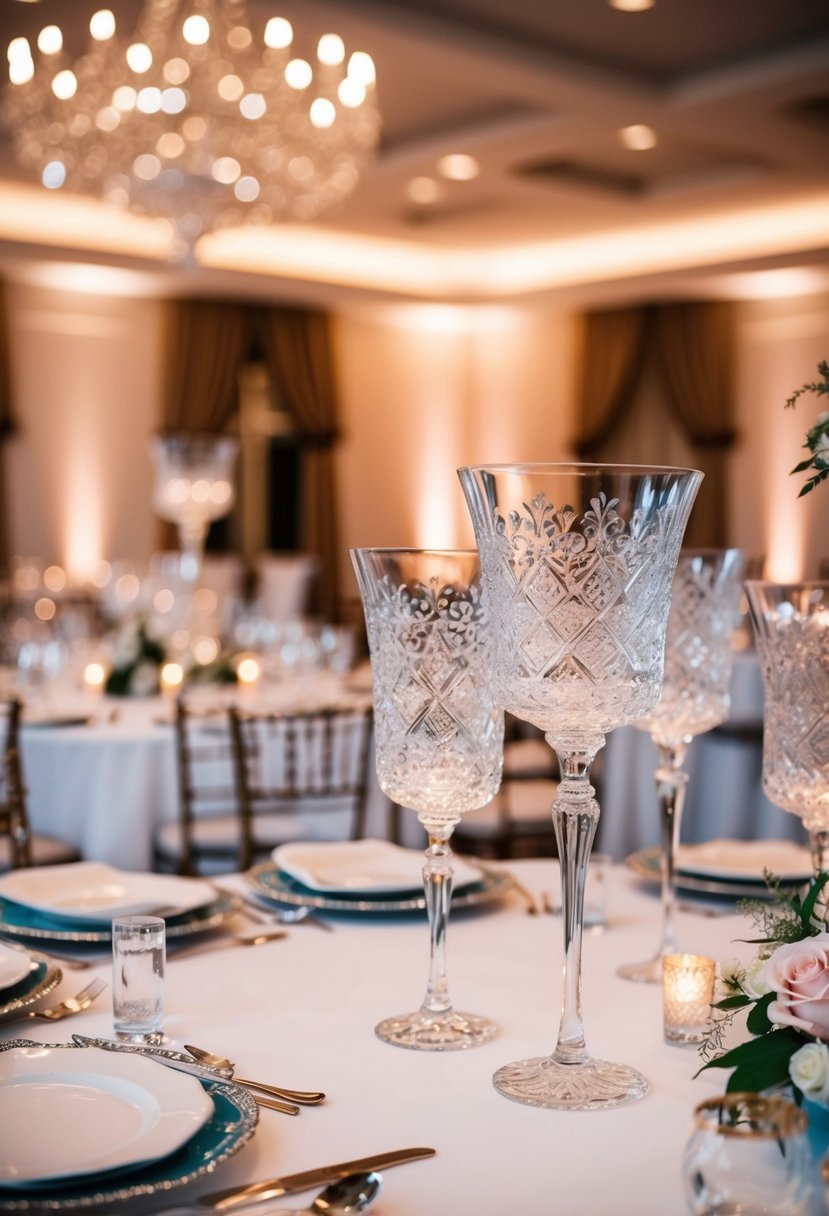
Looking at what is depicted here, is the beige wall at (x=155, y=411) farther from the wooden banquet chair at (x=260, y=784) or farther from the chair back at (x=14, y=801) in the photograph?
the chair back at (x=14, y=801)

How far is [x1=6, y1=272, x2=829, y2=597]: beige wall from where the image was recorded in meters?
9.68

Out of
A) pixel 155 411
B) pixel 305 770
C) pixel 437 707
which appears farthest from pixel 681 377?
pixel 437 707

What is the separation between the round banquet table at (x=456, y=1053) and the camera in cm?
98

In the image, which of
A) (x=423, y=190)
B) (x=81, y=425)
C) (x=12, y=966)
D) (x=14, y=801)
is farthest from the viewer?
(x=81, y=425)

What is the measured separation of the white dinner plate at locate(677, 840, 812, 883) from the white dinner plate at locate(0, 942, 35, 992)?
0.88 meters

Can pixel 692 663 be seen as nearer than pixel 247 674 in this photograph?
Yes

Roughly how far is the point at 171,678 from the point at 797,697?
344 cm

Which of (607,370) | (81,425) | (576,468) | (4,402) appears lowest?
(576,468)

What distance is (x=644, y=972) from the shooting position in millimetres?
1494

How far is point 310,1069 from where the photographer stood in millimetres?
1195

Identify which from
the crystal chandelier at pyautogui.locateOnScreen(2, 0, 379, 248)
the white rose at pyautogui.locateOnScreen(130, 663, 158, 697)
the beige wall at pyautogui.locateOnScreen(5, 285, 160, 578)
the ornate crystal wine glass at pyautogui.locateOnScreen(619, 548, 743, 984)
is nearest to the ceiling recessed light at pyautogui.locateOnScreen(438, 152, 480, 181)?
the crystal chandelier at pyautogui.locateOnScreen(2, 0, 379, 248)

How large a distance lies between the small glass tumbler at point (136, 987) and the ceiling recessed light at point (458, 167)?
6869mm

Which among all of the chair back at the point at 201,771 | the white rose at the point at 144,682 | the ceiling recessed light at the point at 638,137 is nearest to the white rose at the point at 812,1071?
the chair back at the point at 201,771

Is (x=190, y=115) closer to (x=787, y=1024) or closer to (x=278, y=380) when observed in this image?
(x=787, y=1024)
